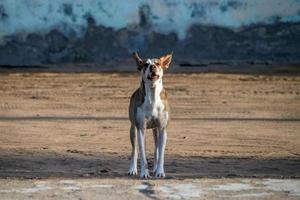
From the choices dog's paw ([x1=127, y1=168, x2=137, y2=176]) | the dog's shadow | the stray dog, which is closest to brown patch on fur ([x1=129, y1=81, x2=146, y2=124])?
the stray dog

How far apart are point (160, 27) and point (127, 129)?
9.70 metres

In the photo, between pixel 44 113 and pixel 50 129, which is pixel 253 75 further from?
pixel 50 129

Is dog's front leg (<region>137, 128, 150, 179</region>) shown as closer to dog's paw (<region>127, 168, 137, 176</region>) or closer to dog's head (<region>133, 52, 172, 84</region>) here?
dog's paw (<region>127, 168, 137, 176</region>)

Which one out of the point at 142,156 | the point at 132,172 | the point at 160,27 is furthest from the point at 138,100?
the point at 160,27

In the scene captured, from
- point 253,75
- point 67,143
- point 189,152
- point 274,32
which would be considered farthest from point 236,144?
point 274,32

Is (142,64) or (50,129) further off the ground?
(142,64)

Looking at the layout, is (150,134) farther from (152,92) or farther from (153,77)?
(153,77)

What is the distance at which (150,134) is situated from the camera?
15.3m

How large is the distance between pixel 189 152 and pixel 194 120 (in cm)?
328

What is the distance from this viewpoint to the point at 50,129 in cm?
1593

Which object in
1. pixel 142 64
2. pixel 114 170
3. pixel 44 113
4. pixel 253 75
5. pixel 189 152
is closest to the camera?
pixel 142 64

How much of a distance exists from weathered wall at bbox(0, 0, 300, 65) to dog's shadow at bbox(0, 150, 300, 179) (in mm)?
11666

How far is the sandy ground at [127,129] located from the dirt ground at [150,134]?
0.04ft

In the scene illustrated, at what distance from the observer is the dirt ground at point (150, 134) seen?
12.6 meters
